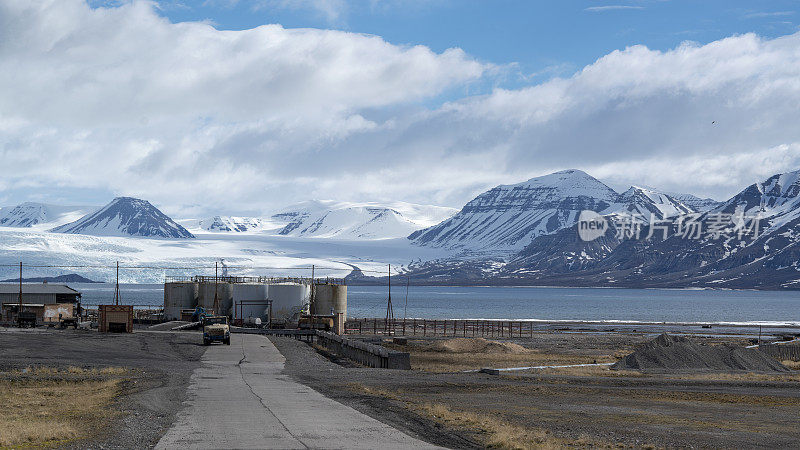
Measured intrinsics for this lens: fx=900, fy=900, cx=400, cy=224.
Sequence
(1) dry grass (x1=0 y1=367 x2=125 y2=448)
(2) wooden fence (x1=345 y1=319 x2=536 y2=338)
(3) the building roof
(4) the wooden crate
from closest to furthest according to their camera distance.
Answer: (1) dry grass (x1=0 y1=367 x2=125 y2=448) → (4) the wooden crate → (2) wooden fence (x1=345 y1=319 x2=536 y2=338) → (3) the building roof

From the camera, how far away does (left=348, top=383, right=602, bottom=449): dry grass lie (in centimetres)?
2366

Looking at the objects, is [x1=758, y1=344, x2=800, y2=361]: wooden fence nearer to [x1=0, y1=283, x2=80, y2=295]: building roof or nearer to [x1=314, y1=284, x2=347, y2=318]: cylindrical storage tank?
[x1=314, y1=284, x2=347, y2=318]: cylindrical storage tank

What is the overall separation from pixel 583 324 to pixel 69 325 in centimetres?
8729

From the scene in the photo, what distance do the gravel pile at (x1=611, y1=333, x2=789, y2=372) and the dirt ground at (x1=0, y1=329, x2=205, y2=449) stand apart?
2705cm

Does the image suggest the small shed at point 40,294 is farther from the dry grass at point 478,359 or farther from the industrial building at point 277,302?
the dry grass at point 478,359

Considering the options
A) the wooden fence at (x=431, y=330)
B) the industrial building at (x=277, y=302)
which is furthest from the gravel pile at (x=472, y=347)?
the industrial building at (x=277, y=302)

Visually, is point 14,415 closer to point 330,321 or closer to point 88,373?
point 88,373

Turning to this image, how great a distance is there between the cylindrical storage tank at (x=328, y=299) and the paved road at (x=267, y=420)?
2369 inches

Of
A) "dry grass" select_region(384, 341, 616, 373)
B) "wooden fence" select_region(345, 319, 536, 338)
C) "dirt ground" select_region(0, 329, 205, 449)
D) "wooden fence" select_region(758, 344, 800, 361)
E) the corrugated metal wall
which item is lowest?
"wooden fence" select_region(345, 319, 536, 338)

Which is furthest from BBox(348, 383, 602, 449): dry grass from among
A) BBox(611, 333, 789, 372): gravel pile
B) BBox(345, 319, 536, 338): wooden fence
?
BBox(345, 319, 536, 338): wooden fence

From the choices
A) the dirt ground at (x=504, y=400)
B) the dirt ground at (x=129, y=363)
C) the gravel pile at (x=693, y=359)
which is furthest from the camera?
the gravel pile at (x=693, y=359)

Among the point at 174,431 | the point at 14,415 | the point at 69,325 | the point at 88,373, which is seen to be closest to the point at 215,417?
the point at 174,431

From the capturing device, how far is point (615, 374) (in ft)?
167

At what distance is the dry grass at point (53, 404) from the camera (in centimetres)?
2349
